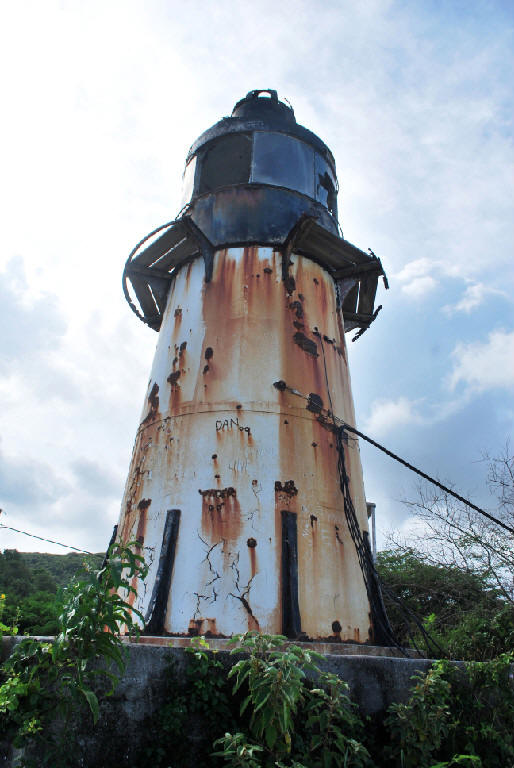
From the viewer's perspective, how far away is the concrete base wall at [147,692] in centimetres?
381

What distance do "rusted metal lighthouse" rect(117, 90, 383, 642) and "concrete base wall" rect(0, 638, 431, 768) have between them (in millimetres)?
1399

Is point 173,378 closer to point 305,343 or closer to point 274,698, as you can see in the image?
point 305,343

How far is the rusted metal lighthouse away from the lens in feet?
21.1

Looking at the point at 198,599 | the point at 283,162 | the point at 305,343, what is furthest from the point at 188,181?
the point at 198,599

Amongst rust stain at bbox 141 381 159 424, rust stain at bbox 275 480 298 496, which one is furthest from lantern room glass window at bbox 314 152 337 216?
rust stain at bbox 275 480 298 496

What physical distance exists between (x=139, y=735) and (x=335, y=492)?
13.3 ft

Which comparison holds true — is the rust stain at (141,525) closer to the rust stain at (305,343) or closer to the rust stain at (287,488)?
the rust stain at (287,488)

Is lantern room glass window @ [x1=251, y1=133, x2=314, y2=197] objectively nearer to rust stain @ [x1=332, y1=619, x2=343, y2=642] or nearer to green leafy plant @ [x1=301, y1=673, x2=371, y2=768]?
rust stain @ [x1=332, y1=619, x2=343, y2=642]

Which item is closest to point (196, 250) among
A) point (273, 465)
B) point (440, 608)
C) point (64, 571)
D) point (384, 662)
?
point (273, 465)

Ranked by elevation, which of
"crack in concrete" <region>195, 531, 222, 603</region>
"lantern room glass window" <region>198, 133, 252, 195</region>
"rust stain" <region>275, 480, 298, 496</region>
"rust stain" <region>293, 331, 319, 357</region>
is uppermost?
"lantern room glass window" <region>198, 133, 252, 195</region>

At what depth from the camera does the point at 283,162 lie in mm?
10281

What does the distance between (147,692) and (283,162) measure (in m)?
9.03

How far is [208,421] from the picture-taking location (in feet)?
24.5

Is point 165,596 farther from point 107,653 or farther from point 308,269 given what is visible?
point 308,269
